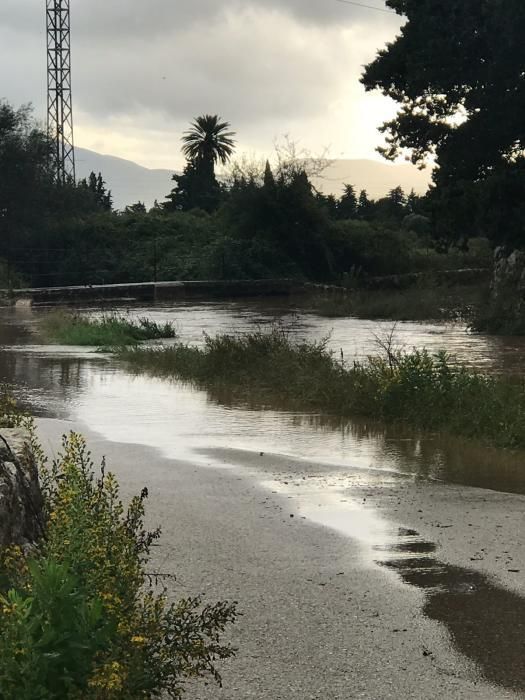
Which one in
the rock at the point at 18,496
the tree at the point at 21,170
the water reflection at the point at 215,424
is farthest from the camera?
the tree at the point at 21,170

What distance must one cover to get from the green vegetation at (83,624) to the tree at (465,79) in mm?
18817

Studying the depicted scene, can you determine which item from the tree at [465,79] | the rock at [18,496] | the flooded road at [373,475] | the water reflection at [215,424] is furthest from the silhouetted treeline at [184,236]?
the rock at [18,496]

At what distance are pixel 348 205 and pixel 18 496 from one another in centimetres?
7592

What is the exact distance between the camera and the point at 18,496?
450 centimetres

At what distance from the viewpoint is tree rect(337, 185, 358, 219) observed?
249 ft

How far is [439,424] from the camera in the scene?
10992mm

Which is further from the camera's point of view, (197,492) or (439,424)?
(439,424)

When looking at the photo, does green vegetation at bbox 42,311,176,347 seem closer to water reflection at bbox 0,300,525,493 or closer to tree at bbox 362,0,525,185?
water reflection at bbox 0,300,525,493

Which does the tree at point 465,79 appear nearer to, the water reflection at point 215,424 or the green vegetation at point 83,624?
the water reflection at point 215,424

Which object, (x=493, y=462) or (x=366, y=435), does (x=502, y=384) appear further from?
(x=493, y=462)

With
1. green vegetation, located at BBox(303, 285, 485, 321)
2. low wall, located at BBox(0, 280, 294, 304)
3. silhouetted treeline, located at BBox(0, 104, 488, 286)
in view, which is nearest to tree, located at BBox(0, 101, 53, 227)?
silhouetted treeline, located at BBox(0, 104, 488, 286)

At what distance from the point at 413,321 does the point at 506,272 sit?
3.57 meters

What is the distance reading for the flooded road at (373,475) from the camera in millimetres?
5234

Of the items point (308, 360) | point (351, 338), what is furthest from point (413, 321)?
point (308, 360)
